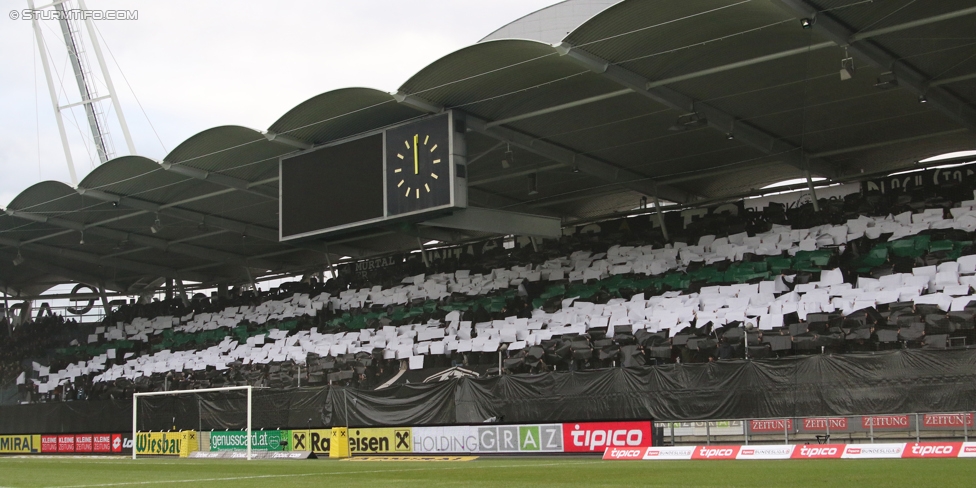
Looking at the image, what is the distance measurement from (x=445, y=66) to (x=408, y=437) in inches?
333

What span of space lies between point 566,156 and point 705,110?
15.5 feet

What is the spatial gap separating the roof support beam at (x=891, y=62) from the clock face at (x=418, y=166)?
28.9ft

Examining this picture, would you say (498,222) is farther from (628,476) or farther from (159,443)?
(628,476)

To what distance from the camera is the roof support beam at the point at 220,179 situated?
26.3m

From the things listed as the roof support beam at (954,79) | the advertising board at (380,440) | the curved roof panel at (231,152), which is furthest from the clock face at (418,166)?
the roof support beam at (954,79)

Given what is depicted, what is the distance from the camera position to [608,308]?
84.3ft

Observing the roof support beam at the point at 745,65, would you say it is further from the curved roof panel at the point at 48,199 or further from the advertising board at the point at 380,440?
the curved roof panel at the point at 48,199

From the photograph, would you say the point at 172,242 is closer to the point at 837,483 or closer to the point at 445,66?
the point at 445,66

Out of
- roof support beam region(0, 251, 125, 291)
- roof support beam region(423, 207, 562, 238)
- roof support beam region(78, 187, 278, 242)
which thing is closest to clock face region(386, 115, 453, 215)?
roof support beam region(423, 207, 562, 238)

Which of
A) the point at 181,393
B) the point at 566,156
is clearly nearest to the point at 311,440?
the point at 181,393

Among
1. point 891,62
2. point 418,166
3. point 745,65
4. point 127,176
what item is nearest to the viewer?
point 891,62

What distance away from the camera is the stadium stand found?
2108 cm

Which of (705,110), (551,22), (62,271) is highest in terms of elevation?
(551,22)

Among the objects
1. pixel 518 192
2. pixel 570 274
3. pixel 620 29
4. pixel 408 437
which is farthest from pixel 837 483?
pixel 518 192
